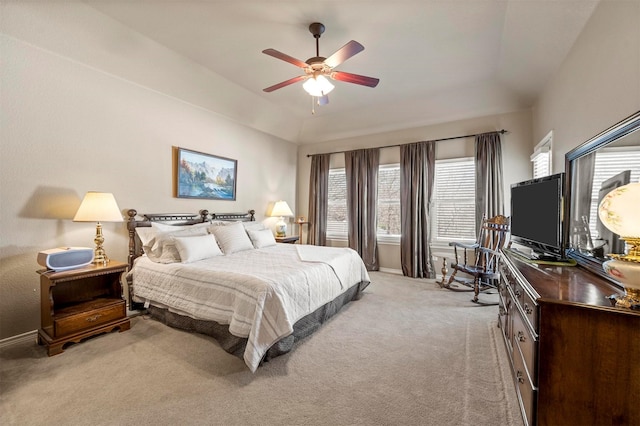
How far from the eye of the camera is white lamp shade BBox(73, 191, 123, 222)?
8.43ft

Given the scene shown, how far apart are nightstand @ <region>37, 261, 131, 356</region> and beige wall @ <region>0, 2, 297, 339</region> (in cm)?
29

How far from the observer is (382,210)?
5441 mm

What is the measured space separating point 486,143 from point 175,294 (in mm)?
4843

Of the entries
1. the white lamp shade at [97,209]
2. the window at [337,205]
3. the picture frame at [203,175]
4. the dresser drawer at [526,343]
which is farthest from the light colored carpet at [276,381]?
the window at [337,205]

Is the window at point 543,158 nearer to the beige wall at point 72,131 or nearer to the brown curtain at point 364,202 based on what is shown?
the brown curtain at point 364,202

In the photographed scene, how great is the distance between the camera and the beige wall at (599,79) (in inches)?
63.5

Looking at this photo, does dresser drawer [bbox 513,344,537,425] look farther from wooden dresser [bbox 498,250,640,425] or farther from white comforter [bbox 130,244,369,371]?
white comforter [bbox 130,244,369,371]

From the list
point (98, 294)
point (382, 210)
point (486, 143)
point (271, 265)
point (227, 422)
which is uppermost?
point (486, 143)

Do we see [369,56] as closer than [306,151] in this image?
Yes

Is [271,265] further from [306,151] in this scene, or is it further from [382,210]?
[306,151]

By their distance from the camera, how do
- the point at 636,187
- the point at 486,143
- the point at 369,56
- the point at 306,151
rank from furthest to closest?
the point at 306,151, the point at 486,143, the point at 369,56, the point at 636,187

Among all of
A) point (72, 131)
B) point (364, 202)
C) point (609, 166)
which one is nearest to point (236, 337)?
point (72, 131)

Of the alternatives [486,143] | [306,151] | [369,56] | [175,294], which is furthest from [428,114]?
[175,294]

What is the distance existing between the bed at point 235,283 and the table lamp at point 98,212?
43cm
